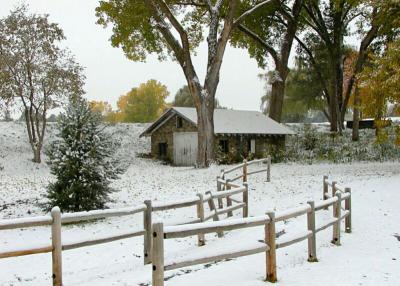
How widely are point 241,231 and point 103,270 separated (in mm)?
4291

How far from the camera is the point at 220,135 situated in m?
33.1

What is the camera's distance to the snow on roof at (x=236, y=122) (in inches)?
1328

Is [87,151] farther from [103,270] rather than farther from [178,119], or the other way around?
[178,119]

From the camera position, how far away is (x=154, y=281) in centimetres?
511

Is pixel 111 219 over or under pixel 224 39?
under

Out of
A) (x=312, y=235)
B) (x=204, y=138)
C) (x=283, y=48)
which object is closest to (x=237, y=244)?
(x=312, y=235)

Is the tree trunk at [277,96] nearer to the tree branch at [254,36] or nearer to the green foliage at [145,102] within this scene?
the tree branch at [254,36]

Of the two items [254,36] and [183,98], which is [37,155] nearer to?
[254,36]

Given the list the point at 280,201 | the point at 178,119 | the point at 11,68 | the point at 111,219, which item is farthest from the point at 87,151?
the point at 178,119

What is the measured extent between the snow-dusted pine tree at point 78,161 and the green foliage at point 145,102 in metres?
54.2

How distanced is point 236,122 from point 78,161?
2361cm

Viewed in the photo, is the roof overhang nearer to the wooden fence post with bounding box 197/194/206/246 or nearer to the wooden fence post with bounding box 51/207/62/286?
the wooden fence post with bounding box 197/194/206/246

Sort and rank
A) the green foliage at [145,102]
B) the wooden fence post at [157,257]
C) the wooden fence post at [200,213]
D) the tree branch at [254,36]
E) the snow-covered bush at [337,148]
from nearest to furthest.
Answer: the wooden fence post at [157,257]
the wooden fence post at [200,213]
the snow-covered bush at [337,148]
the tree branch at [254,36]
the green foliage at [145,102]

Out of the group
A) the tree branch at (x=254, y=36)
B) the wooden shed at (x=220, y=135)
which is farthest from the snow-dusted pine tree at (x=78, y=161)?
the tree branch at (x=254, y=36)
